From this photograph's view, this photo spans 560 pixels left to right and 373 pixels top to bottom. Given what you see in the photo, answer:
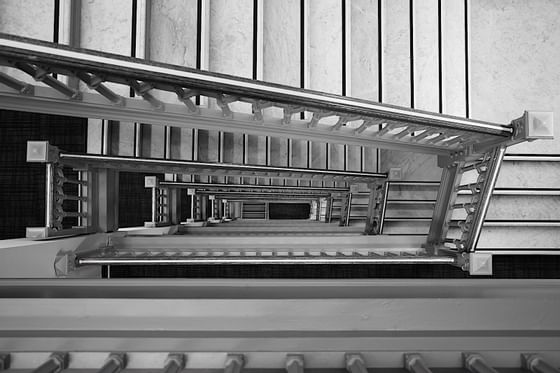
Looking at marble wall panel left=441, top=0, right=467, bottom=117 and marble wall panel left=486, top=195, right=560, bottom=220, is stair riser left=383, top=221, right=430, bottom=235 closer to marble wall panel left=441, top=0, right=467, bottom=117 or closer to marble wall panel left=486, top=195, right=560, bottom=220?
marble wall panel left=486, top=195, right=560, bottom=220

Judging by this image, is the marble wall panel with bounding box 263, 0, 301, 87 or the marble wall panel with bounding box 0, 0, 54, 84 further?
the marble wall panel with bounding box 263, 0, 301, 87

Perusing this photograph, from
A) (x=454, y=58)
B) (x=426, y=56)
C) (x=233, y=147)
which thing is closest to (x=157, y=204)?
(x=233, y=147)

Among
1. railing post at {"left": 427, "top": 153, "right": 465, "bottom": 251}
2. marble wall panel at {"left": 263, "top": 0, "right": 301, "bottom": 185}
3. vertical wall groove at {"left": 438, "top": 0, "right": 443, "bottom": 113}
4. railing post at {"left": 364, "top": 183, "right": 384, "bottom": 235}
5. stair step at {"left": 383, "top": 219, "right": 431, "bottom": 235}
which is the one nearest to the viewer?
railing post at {"left": 427, "top": 153, "right": 465, "bottom": 251}

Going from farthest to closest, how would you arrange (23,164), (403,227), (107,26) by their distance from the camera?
1. (23,164)
2. (403,227)
3. (107,26)

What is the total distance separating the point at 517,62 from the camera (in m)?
3.16

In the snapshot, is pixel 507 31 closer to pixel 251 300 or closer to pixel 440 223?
pixel 440 223

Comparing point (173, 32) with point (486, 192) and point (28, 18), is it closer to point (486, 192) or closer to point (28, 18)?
point (28, 18)

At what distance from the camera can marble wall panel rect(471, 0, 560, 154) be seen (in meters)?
3.14

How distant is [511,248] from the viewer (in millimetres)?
2986

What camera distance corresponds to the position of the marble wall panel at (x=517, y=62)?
3139 millimetres

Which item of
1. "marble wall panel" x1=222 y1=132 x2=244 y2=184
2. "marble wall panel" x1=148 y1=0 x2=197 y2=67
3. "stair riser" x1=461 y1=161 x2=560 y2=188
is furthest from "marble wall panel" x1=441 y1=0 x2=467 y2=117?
"marble wall panel" x1=148 y1=0 x2=197 y2=67

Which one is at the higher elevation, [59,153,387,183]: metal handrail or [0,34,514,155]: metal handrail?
[0,34,514,155]: metal handrail

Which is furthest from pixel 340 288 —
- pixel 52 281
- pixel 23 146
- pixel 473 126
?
pixel 23 146

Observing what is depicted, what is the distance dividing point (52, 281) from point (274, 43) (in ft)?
7.98
